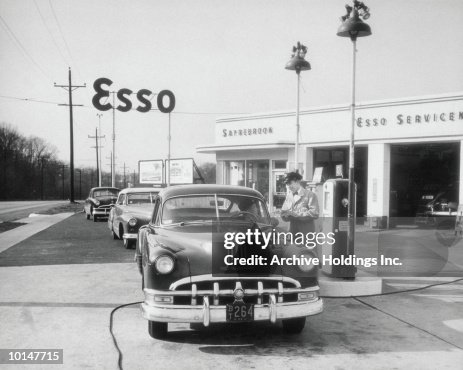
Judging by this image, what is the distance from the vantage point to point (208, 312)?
15.3 feet

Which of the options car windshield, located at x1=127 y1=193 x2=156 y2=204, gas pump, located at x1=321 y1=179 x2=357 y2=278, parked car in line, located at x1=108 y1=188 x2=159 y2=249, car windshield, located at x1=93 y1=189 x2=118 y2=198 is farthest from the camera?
car windshield, located at x1=93 y1=189 x2=118 y2=198

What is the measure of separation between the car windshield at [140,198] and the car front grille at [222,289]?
8791 mm

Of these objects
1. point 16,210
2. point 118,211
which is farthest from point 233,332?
point 16,210

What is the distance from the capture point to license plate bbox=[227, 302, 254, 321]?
471 centimetres

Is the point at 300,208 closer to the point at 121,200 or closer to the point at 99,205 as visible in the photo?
the point at 121,200

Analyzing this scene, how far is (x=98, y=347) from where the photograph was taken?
4.93m

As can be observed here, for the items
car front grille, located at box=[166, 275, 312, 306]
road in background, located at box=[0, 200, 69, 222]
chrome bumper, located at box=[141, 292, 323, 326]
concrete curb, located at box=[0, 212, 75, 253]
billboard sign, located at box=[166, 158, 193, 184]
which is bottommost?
road in background, located at box=[0, 200, 69, 222]

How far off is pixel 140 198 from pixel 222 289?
899cm

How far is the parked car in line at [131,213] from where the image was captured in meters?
11.6

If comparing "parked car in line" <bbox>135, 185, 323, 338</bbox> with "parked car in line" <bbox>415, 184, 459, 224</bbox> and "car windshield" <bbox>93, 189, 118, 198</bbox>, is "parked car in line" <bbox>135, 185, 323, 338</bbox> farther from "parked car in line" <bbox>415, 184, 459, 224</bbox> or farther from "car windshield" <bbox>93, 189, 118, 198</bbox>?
"car windshield" <bbox>93, 189, 118, 198</bbox>

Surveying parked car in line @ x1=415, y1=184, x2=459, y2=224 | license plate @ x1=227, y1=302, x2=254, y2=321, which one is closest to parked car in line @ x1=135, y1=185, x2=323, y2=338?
license plate @ x1=227, y1=302, x2=254, y2=321

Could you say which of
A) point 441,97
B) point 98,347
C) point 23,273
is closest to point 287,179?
point 98,347

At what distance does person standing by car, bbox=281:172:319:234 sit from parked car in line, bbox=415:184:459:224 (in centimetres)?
1127

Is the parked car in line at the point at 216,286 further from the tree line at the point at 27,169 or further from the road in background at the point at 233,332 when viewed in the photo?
the tree line at the point at 27,169
